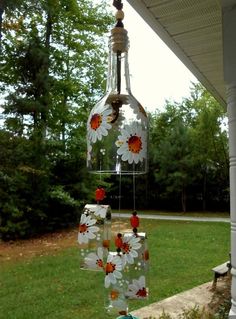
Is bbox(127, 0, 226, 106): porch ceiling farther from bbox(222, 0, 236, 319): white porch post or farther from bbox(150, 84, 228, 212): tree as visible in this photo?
bbox(150, 84, 228, 212): tree

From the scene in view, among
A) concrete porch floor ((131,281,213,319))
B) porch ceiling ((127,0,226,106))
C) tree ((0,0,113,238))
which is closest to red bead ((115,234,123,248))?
porch ceiling ((127,0,226,106))

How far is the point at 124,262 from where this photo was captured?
2.63ft

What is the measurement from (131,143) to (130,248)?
0.76 ft

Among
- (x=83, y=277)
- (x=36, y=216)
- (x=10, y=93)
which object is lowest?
(x=83, y=277)

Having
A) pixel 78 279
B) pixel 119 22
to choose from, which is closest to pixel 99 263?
pixel 119 22

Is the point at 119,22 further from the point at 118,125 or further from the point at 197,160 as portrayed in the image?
the point at 197,160

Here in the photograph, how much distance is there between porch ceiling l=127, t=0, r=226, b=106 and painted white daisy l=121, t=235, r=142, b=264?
0.81 metres

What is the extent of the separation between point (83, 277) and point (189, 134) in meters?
10.1

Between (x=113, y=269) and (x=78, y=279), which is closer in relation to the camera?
(x=113, y=269)

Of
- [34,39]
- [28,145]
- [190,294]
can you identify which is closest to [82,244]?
[190,294]

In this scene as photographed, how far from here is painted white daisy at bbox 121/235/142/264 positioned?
0.80 meters

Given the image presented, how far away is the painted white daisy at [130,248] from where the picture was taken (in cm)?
80

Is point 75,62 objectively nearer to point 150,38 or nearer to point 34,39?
point 34,39

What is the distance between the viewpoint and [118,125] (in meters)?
0.79
